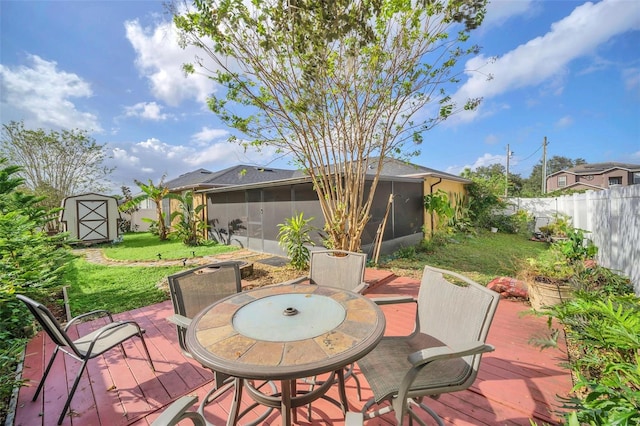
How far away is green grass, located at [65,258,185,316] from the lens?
4.95 m

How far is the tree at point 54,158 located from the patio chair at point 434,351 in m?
19.6

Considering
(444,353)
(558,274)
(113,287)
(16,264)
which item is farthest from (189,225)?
(558,274)

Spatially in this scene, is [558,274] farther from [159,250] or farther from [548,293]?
[159,250]

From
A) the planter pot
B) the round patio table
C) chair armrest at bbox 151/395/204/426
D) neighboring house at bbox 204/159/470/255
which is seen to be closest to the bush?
the round patio table

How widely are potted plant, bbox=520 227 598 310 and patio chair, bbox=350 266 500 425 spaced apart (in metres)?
2.90

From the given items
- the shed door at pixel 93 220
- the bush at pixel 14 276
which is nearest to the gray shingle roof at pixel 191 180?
the shed door at pixel 93 220

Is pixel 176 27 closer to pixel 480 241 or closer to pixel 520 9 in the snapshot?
pixel 520 9

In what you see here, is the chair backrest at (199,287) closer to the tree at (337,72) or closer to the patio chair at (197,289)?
the patio chair at (197,289)

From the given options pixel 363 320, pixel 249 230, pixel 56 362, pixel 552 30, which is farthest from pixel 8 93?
pixel 552 30

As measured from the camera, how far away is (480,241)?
37.2 feet

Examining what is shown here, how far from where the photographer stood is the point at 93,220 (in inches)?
505

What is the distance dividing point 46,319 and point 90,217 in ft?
46.3

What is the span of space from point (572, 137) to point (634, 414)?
25.7 metres

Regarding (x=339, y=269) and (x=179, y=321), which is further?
(x=339, y=269)
